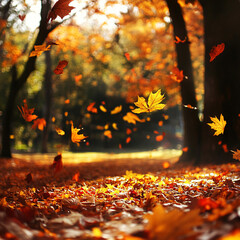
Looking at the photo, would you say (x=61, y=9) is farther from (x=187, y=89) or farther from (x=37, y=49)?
(x=187, y=89)

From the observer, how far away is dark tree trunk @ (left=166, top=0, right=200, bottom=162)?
268 inches

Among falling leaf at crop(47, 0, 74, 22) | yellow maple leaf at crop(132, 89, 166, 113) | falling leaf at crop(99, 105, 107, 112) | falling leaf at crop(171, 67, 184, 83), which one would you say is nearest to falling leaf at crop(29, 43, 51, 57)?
falling leaf at crop(47, 0, 74, 22)

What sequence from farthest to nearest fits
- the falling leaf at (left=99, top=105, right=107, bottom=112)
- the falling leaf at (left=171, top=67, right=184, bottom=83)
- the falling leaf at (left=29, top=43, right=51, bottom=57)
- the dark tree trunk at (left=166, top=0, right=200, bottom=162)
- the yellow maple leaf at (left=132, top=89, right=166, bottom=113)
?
the falling leaf at (left=99, top=105, right=107, bottom=112)
the dark tree trunk at (left=166, top=0, right=200, bottom=162)
the falling leaf at (left=171, top=67, right=184, bottom=83)
the falling leaf at (left=29, top=43, right=51, bottom=57)
the yellow maple leaf at (left=132, top=89, right=166, bottom=113)

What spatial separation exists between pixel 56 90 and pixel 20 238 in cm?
1943

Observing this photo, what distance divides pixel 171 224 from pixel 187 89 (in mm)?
5975

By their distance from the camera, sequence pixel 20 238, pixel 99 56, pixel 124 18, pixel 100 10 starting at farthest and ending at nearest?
pixel 99 56 < pixel 124 18 < pixel 100 10 < pixel 20 238

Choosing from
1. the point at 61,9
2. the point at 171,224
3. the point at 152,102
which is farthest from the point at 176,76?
the point at 171,224

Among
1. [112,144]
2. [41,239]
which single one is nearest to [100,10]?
[41,239]

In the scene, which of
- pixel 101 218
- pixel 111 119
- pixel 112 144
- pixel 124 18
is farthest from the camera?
pixel 112 144

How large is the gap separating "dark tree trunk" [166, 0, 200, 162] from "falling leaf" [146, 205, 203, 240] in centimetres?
550

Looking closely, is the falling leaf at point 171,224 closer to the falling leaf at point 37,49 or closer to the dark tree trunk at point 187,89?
the falling leaf at point 37,49

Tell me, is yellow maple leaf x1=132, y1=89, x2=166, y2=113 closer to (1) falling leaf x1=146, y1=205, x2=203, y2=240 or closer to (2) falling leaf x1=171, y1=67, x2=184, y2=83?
(1) falling leaf x1=146, y1=205, x2=203, y2=240

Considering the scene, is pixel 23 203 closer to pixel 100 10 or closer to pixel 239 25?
pixel 239 25

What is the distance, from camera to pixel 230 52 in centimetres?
571
